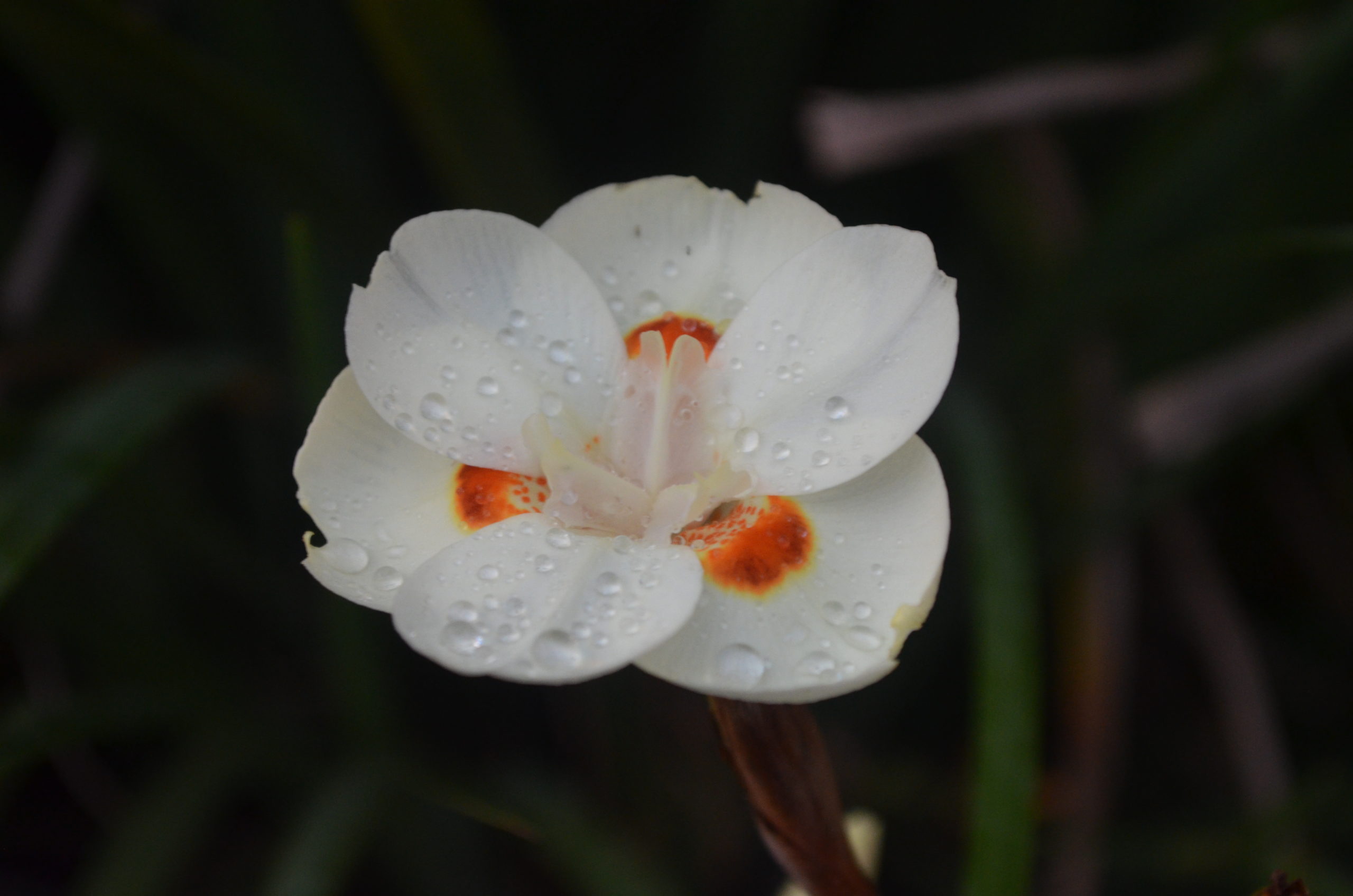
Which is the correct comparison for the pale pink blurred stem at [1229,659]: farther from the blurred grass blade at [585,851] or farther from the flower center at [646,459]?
the flower center at [646,459]

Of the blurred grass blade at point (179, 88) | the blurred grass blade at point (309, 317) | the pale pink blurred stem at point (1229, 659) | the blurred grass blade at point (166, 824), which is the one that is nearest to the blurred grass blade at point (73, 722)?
the blurred grass blade at point (166, 824)

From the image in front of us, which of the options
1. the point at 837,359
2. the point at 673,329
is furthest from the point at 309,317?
the point at 837,359

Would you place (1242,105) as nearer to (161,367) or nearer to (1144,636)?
(1144,636)

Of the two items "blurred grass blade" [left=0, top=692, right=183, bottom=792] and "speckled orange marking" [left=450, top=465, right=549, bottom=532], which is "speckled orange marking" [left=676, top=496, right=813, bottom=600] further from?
"blurred grass blade" [left=0, top=692, right=183, bottom=792]

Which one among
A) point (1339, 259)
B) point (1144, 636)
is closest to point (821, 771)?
point (1339, 259)

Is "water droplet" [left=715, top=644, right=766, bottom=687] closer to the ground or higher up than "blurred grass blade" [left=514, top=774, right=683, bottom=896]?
higher up

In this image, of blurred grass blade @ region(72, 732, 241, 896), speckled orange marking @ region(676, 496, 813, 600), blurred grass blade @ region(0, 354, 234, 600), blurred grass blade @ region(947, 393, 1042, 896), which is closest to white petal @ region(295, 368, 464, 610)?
speckled orange marking @ region(676, 496, 813, 600)

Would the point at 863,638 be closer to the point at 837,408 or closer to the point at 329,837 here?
the point at 837,408

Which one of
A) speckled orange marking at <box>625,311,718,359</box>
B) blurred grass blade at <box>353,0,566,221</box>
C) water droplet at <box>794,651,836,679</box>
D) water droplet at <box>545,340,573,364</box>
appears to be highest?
blurred grass blade at <box>353,0,566,221</box>
